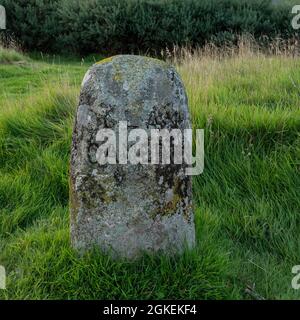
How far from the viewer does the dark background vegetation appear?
51.9 ft

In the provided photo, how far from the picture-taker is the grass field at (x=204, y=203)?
12.0 feet

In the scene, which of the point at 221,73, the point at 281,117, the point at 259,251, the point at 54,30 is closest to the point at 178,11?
the point at 54,30

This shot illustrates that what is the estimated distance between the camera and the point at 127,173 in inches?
141

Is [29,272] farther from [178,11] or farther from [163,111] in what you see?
[178,11]

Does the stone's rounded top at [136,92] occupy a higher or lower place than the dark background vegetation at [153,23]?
lower

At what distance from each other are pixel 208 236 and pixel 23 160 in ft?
7.54

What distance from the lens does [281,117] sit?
5531mm

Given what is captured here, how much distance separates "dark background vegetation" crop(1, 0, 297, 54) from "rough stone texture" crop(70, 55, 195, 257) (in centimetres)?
1208

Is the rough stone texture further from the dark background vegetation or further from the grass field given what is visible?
the dark background vegetation

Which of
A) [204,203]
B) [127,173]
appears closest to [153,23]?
[204,203]

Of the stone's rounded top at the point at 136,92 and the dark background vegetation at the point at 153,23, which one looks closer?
the stone's rounded top at the point at 136,92

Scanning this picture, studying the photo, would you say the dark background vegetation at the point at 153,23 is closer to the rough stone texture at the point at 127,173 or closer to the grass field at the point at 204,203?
the grass field at the point at 204,203

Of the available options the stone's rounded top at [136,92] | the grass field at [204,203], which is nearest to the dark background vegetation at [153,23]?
the grass field at [204,203]

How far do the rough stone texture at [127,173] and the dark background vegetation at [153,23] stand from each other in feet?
39.6
